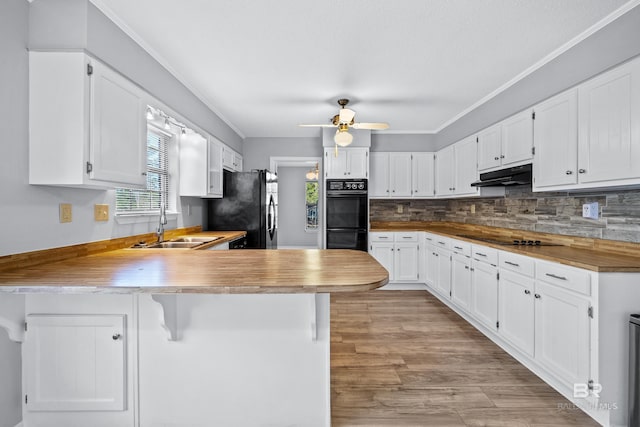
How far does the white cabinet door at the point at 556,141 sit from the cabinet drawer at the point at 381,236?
2.17 meters

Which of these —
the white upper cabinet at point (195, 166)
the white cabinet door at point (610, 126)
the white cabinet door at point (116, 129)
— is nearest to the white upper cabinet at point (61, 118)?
the white cabinet door at point (116, 129)

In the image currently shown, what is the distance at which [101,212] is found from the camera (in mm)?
2236

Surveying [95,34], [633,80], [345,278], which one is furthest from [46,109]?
[633,80]

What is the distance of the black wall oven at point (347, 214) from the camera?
15.4ft

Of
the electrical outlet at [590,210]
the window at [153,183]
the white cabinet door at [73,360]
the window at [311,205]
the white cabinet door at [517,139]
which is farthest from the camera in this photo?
the window at [311,205]

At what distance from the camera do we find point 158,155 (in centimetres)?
322

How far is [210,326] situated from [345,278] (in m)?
0.80

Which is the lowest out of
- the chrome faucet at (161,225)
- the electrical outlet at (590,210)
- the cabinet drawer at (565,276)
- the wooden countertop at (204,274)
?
the cabinet drawer at (565,276)

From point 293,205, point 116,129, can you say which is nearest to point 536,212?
point 116,129

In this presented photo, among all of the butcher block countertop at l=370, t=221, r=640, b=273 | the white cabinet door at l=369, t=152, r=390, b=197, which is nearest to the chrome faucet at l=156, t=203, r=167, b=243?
the butcher block countertop at l=370, t=221, r=640, b=273

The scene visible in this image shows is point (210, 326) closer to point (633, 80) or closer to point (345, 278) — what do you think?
point (345, 278)

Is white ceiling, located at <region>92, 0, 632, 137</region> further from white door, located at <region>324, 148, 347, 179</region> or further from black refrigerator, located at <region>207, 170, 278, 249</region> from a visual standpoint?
white door, located at <region>324, 148, 347, 179</region>

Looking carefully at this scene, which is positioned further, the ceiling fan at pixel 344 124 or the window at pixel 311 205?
the window at pixel 311 205

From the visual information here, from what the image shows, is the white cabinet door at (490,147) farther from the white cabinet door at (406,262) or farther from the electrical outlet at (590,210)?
the white cabinet door at (406,262)
